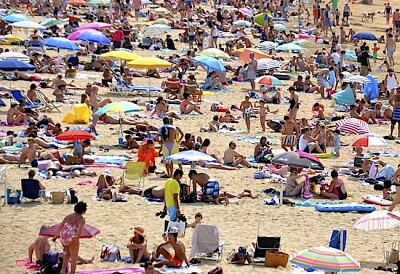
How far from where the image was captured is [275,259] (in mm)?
11008

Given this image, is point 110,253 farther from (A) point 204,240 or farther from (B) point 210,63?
(B) point 210,63

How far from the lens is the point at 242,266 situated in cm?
1098

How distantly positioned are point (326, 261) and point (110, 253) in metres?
2.52

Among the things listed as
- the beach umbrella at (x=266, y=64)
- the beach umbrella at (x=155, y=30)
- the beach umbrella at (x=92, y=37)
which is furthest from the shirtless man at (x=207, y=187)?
the beach umbrella at (x=155, y=30)

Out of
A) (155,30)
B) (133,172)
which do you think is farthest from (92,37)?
(133,172)

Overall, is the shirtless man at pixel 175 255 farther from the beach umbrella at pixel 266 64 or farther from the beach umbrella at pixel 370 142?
the beach umbrella at pixel 266 64

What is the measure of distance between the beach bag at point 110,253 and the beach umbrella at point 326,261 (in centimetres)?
215

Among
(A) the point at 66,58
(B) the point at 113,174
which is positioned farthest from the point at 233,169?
(A) the point at 66,58

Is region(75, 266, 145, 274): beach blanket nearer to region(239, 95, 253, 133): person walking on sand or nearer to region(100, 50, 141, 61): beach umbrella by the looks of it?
region(239, 95, 253, 133): person walking on sand

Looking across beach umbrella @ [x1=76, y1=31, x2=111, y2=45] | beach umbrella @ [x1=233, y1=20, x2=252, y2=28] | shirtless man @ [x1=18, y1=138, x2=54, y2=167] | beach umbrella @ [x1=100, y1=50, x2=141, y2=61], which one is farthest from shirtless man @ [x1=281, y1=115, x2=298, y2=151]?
beach umbrella @ [x1=233, y1=20, x2=252, y2=28]

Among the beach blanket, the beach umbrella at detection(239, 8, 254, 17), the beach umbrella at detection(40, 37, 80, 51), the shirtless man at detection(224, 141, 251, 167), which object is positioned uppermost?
the beach umbrella at detection(239, 8, 254, 17)

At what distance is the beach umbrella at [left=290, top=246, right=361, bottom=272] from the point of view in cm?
970

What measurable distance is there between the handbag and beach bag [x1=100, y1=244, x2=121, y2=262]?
164 centimetres

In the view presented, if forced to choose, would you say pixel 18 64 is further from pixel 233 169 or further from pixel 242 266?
pixel 242 266
